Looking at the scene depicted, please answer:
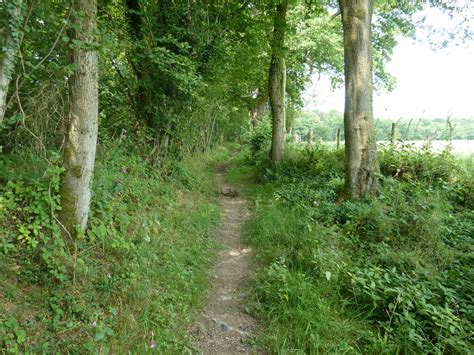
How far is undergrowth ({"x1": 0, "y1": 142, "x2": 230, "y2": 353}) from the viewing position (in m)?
2.65

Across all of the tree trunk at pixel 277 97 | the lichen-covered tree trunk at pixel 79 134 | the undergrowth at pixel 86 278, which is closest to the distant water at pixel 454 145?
the tree trunk at pixel 277 97

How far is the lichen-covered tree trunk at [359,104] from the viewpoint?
6.37 metres

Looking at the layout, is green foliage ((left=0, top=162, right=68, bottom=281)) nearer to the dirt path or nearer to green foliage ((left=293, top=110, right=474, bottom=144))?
the dirt path

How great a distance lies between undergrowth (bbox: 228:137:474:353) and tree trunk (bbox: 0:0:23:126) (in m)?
3.51

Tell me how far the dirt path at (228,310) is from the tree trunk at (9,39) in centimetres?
303

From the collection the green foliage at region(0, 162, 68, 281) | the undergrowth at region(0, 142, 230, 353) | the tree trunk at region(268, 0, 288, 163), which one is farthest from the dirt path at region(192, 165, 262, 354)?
the tree trunk at region(268, 0, 288, 163)

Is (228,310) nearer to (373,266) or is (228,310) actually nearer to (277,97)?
(373,266)

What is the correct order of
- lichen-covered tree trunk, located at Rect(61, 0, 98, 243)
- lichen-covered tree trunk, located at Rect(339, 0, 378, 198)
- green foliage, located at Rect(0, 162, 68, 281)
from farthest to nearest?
lichen-covered tree trunk, located at Rect(339, 0, 378, 198) → lichen-covered tree trunk, located at Rect(61, 0, 98, 243) → green foliage, located at Rect(0, 162, 68, 281)

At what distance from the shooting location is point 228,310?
3.78 meters

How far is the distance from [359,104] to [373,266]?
12.4 feet

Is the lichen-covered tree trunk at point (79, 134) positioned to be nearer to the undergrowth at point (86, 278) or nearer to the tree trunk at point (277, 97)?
the undergrowth at point (86, 278)

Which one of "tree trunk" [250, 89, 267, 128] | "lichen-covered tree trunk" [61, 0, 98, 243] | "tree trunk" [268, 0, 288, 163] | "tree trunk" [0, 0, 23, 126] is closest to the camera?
"tree trunk" [0, 0, 23, 126]

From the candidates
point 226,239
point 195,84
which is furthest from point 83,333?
point 195,84

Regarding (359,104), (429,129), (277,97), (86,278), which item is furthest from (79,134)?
(277,97)
